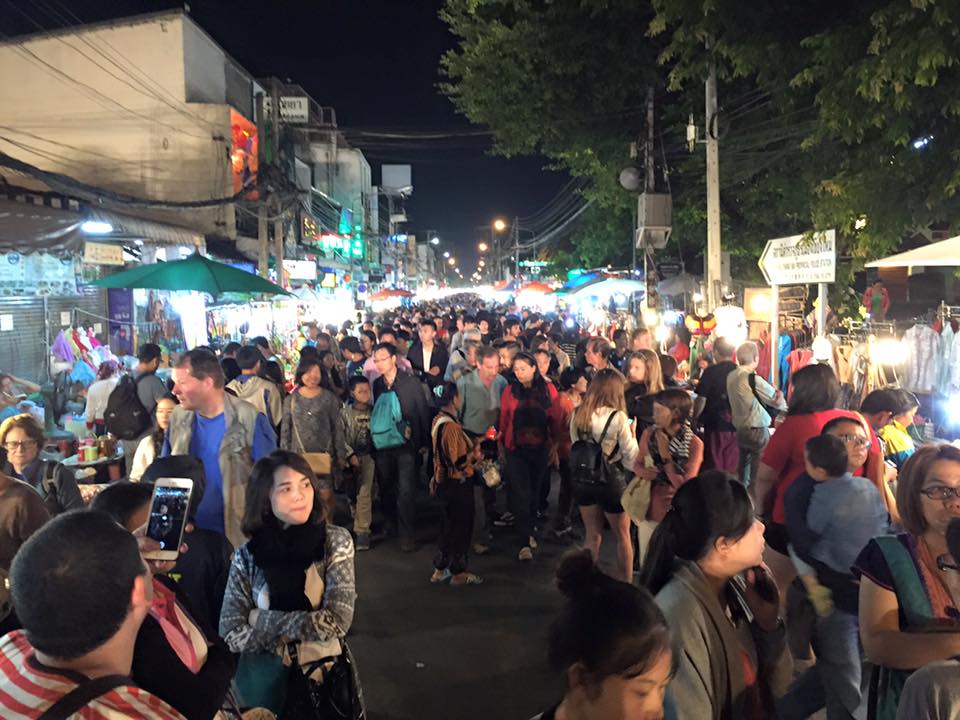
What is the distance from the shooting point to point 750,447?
25.1ft

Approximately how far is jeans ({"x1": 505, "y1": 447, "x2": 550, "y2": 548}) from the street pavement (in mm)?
288

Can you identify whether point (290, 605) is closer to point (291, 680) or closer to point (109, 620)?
point (291, 680)

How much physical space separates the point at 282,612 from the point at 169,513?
2.14ft

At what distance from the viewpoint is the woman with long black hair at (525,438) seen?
7.43 metres

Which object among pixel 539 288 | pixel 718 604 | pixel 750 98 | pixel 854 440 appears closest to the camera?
pixel 718 604

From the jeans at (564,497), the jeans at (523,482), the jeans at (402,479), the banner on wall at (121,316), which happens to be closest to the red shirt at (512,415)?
the jeans at (523,482)

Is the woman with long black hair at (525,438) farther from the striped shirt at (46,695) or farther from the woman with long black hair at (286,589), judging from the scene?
the striped shirt at (46,695)

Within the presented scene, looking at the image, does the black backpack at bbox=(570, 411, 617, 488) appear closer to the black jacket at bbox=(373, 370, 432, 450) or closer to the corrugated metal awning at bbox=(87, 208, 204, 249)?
the black jacket at bbox=(373, 370, 432, 450)

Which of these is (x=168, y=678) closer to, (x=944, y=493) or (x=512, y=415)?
(x=944, y=493)

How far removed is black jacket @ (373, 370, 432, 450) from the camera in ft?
25.2

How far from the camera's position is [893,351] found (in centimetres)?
856

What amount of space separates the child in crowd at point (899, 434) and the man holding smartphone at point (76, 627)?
497 cm

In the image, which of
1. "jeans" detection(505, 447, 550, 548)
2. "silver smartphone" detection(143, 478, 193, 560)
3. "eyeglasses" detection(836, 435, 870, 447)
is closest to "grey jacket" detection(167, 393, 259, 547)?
"silver smartphone" detection(143, 478, 193, 560)

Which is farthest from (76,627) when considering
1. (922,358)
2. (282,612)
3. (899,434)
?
(922,358)
